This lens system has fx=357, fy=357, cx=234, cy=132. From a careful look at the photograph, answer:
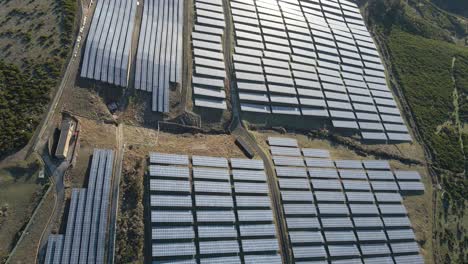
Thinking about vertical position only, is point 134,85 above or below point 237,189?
above

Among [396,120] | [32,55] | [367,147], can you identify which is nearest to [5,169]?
[32,55]

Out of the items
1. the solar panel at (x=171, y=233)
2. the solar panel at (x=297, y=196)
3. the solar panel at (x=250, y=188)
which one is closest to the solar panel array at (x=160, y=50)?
the solar panel at (x=250, y=188)

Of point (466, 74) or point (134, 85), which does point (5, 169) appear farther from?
→ point (466, 74)

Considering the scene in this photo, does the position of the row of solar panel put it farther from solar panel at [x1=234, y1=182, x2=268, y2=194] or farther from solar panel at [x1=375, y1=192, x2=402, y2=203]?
solar panel at [x1=375, y1=192, x2=402, y2=203]

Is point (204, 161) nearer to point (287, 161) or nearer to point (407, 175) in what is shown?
point (287, 161)

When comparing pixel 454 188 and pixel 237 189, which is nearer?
pixel 237 189

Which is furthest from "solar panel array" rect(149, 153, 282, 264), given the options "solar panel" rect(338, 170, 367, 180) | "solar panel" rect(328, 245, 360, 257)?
"solar panel" rect(338, 170, 367, 180)
